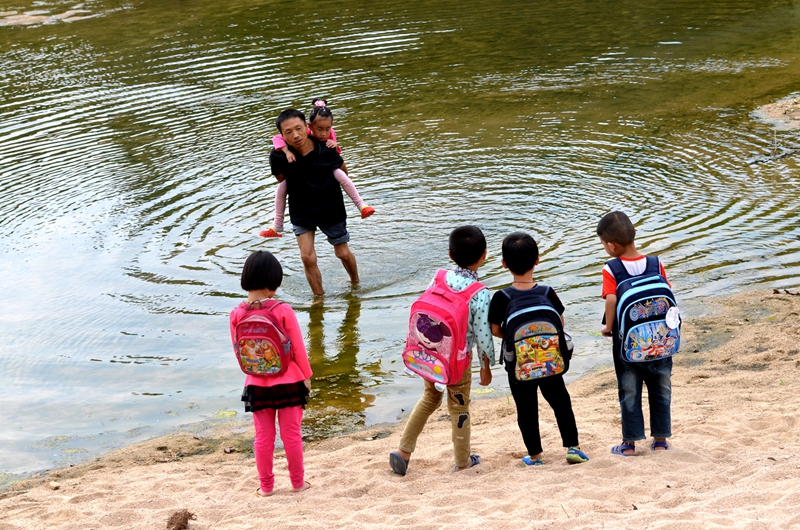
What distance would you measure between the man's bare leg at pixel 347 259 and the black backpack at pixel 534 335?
12.9 ft

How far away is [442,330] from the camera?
4.77 meters

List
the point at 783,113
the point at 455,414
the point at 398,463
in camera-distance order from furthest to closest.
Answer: the point at 783,113 → the point at 398,463 → the point at 455,414

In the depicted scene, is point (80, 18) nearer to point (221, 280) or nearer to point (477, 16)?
point (477, 16)

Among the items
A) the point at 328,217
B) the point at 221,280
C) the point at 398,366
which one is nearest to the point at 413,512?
the point at 398,366

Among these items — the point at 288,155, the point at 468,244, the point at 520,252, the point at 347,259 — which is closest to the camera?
the point at 520,252

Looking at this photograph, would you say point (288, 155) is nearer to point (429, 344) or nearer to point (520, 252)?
point (429, 344)

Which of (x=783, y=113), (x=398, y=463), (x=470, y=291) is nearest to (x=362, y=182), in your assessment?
(x=783, y=113)

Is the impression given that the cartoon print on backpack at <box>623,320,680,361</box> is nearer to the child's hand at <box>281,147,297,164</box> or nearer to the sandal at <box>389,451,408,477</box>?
the sandal at <box>389,451,408,477</box>

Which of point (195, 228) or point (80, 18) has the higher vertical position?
point (80, 18)

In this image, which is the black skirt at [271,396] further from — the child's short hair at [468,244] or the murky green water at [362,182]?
the murky green water at [362,182]

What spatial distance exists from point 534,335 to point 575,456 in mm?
778

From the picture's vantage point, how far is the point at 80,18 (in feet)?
89.9

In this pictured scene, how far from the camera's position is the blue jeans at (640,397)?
4.89 meters

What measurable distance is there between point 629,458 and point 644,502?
61 cm
